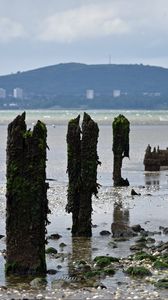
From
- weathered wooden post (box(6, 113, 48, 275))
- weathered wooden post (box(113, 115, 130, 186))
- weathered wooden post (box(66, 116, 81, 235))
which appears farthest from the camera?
weathered wooden post (box(113, 115, 130, 186))

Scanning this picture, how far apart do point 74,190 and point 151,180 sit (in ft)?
86.8

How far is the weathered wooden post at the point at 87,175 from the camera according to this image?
3075 centimetres

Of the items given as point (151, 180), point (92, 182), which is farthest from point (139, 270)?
point (151, 180)

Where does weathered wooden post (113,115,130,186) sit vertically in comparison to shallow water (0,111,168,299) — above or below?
above

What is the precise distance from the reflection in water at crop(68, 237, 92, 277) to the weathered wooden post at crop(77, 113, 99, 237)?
79 centimetres

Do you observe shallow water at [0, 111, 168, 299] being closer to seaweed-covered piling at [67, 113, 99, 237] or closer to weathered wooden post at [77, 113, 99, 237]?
weathered wooden post at [77, 113, 99, 237]

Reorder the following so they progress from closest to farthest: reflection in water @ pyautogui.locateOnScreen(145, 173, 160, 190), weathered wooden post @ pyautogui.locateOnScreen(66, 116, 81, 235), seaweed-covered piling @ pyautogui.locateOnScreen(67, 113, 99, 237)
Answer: seaweed-covered piling @ pyautogui.locateOnScreen(67, 113, 99, 237) < weathered wooden post @ pyautogui.locateOnScreen(66, 116, 81, 235) < reflection in water @ pyautogui.locateOnScreen(145, 173, 160, 190)

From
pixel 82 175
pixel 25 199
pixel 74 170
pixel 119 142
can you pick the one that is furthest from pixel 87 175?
pixel 119 142

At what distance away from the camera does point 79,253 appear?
2683 centimetres

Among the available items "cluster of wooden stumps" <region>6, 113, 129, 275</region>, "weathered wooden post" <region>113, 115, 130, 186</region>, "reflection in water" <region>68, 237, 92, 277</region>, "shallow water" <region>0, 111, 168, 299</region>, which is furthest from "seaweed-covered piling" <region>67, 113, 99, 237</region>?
"weathered wooden post" <region>113, 115, 130, 186</region>

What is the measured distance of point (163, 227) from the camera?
3256 cm

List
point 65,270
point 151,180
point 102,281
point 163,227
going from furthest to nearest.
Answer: point 151,180 < point 163,227 < point 65,270 < point 102,281

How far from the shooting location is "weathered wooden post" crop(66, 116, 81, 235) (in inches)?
1232

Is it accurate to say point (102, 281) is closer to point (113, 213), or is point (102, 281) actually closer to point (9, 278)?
point (9, 278)
